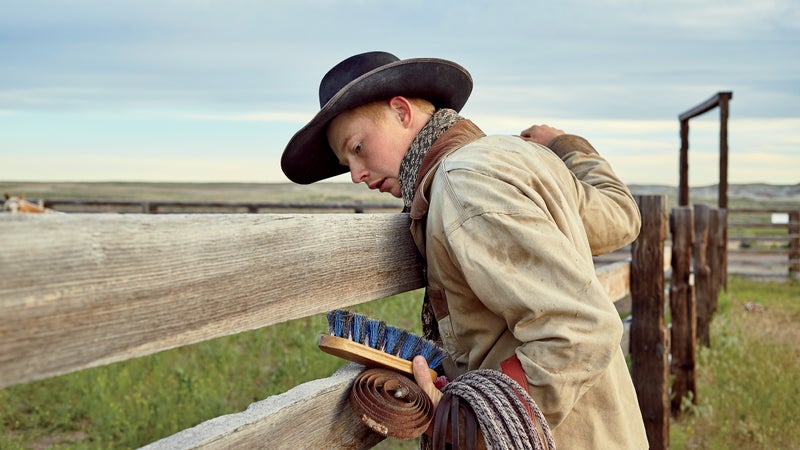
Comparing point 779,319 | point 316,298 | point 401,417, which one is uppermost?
point 316,298

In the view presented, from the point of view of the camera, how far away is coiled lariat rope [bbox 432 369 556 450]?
5.98 ft

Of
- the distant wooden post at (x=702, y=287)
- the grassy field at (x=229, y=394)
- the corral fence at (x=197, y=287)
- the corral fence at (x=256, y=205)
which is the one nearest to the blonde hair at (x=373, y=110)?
the corral fence at (x=197, y=287)

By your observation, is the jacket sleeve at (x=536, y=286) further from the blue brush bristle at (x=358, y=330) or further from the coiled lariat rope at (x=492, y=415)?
the blue brush bristle at (x=358, y=330)

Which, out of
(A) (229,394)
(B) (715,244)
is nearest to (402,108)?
(A) (229,394)

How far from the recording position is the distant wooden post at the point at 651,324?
5.14 meters

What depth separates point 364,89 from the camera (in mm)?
2352

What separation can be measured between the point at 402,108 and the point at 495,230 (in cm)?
74

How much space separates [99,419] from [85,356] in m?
4.80

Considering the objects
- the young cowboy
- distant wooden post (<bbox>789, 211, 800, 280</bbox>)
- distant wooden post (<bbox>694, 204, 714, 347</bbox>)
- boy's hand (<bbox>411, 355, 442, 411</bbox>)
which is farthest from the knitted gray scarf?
distant wooden post (<bbox>789, 211, 800, 280</bbox>)

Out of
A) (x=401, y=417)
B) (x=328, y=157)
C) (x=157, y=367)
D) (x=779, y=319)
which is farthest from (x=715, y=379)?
(x=401, y=417)

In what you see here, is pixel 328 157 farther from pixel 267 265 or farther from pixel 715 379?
pixel 715 379

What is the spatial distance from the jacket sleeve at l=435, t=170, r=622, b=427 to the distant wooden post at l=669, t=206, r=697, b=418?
501 cm

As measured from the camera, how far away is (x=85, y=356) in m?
1.32

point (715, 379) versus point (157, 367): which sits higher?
point (157, 367)
